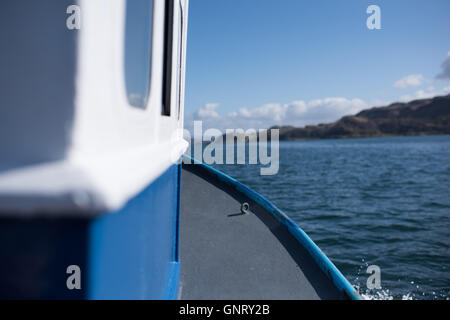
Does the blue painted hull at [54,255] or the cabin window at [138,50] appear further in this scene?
the cabin window at [138,50]

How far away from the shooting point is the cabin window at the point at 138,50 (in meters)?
0.85

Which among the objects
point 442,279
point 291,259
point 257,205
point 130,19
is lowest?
point 442,279

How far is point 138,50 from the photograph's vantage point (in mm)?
981

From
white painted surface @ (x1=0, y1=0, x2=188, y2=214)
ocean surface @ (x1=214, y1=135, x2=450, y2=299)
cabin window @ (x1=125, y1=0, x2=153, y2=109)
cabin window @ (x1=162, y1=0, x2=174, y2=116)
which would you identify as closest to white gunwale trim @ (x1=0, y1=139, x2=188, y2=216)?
white painted surface @ (x1=0, y1=0, x2=188, y2=214)

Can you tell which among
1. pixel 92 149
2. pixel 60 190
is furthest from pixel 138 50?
pixel 60 190

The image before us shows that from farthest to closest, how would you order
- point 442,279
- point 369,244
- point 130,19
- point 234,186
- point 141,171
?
point 369,244 → point 442,279 → point 234,186 → point 130,19 → point 141,171

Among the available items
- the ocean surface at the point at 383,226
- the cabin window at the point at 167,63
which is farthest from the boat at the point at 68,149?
the ocean surface at the point at 383,226

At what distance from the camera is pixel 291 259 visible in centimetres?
317

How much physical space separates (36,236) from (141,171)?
230 mm

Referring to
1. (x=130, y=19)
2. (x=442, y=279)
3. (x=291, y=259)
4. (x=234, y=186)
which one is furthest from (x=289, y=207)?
(x=130, y=19)

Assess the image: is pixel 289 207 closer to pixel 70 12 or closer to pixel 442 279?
pixel 442 279

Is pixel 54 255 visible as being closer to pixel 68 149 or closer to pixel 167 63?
pixel 68 149

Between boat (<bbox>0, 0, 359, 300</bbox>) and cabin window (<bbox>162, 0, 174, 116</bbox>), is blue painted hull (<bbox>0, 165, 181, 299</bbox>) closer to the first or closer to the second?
boat (<bbox>0, 0, 359, 300</bbox>)

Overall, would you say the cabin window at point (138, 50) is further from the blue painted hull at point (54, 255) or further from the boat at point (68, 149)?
the blue painted hull at point (54, 255)
